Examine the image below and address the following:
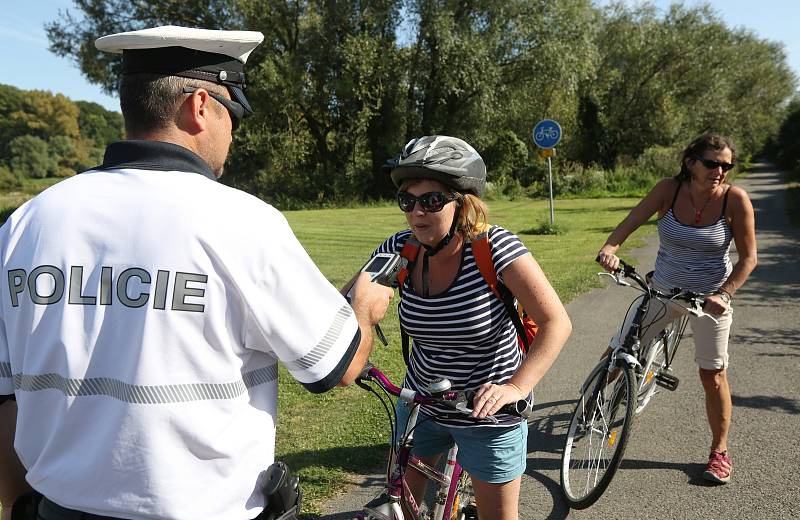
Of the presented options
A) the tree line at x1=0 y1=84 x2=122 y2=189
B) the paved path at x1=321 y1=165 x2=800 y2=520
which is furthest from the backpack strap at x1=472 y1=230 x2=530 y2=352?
the tree line at x1=0 y1=84 x2=122 y2=189

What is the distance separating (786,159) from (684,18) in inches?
790

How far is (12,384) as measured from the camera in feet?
4.62

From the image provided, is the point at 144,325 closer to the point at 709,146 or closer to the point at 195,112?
the point at 195,112

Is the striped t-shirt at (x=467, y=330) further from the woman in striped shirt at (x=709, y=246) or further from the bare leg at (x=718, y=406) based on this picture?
the bare leg at (x=718, y=406)

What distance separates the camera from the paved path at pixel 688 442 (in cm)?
333

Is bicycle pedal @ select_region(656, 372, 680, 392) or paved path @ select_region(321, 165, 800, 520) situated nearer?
paved path @ select_region(321, 165, 800, 520)

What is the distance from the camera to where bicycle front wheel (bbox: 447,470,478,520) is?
238 centimetres

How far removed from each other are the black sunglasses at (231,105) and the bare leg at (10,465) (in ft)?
2.98

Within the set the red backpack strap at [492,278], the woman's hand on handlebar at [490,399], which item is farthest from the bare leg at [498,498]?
the red backpack strap at [492,278]

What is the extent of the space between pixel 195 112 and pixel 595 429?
9.94ft

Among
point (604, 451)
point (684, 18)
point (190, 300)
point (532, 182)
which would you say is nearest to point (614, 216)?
point (532, 182)

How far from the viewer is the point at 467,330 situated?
2215 mm

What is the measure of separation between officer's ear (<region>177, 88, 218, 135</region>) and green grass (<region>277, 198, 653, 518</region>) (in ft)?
8.13

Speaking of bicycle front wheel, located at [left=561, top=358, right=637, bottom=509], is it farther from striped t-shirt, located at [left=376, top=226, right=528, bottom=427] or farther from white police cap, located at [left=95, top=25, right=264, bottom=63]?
white police cap, located at [left=95, top=25, right=264, bottom=63]
